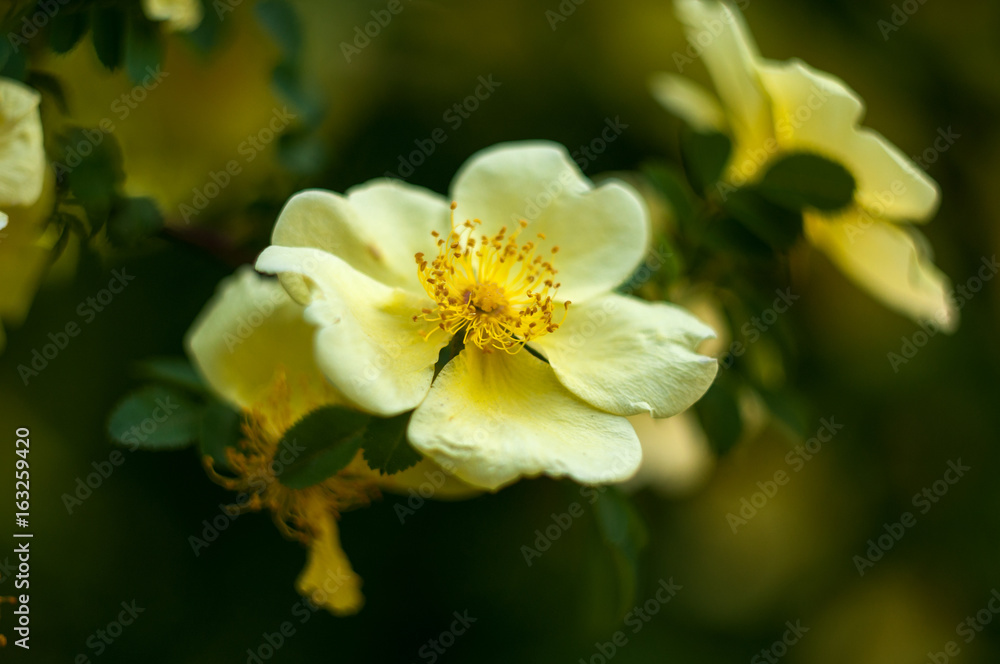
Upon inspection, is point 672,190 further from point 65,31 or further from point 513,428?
point 65,31

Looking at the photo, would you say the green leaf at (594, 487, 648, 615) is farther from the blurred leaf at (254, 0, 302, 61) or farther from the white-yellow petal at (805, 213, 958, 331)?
the blurred leaf at (254, 0, 302, 61)

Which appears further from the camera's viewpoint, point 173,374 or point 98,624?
point 98,624

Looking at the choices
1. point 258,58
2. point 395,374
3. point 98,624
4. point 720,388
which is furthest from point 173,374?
point 98,624

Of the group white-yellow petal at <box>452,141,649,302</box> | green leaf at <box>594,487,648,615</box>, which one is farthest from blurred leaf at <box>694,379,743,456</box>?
white-yellow petal at <box>452,141,649,302</box>

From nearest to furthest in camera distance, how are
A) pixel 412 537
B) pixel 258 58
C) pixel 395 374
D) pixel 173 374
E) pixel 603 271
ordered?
pixel 395 374, pixel 603 271, pixel 173 374, pixel 258 58, pixel 412 537

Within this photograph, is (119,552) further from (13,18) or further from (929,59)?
(929,59)
